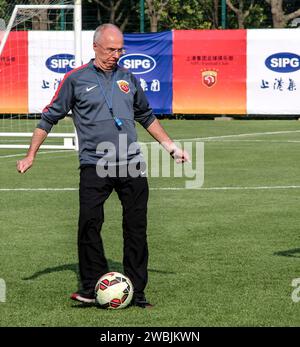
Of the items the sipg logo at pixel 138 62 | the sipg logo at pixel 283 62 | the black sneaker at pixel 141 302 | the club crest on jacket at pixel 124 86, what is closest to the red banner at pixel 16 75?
the sipg logo at pixel 138 62

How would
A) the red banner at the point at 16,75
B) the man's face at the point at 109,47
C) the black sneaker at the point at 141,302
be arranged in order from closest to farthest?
the man's face at the point at 109,47 < the black sneaker at the point at 141,302 < the red banner at the point at 16,75

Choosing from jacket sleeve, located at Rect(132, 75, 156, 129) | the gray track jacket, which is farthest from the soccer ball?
jacket sleeve, located at Rect(132, 75, 156, 129)

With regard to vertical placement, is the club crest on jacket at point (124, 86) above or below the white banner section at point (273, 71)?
below

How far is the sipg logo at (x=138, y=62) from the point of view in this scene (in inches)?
1447

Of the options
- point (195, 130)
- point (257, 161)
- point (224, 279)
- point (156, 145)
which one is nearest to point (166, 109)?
point (195, 130)

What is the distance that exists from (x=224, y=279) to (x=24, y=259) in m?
2.31

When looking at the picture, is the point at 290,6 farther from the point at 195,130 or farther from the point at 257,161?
the point at 257,161

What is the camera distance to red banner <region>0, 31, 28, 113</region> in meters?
36.3

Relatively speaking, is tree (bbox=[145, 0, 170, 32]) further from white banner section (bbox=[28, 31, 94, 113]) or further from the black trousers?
the black trousers

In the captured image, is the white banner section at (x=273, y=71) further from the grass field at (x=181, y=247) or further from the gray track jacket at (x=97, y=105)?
the gray track jacket at (x=97, y=105)

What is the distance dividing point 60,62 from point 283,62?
7.02m

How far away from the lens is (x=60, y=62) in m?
36.8

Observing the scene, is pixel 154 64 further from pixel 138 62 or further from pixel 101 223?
pixel 101 223

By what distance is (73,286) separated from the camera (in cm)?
1048
